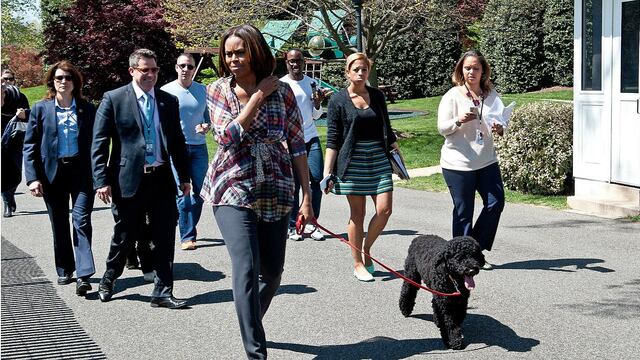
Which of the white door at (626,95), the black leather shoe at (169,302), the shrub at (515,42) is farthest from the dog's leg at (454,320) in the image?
the shrub at (515,42)

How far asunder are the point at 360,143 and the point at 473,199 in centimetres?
110

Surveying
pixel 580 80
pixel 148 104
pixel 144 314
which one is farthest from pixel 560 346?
pixel 580 80

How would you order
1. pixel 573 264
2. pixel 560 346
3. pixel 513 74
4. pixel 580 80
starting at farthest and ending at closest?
pixel 513 74 → pixel 580 80 → pixel 573 264 → pixel 560 346

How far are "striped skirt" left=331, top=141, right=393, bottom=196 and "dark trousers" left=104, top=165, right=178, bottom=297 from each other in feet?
4.90

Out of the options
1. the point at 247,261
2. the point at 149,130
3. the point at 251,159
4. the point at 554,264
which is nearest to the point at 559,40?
the point at 554,264

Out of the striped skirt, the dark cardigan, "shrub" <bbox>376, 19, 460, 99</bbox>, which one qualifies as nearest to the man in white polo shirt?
the dark cardigan

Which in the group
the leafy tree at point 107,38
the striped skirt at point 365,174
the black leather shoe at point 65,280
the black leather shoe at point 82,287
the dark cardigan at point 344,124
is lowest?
the black leather shoe at point 65,280

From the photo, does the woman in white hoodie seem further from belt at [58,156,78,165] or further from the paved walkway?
belt at [58,156,78,165]

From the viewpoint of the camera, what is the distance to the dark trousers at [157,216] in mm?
7098

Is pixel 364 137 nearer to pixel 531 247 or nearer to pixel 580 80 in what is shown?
pixel 531 247

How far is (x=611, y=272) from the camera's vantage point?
8.00 m

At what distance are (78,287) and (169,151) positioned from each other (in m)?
1.47

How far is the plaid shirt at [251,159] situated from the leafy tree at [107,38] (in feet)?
89.0

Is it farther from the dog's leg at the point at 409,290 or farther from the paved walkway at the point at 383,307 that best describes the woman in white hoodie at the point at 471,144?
the dog's leg at the point at 409,290
